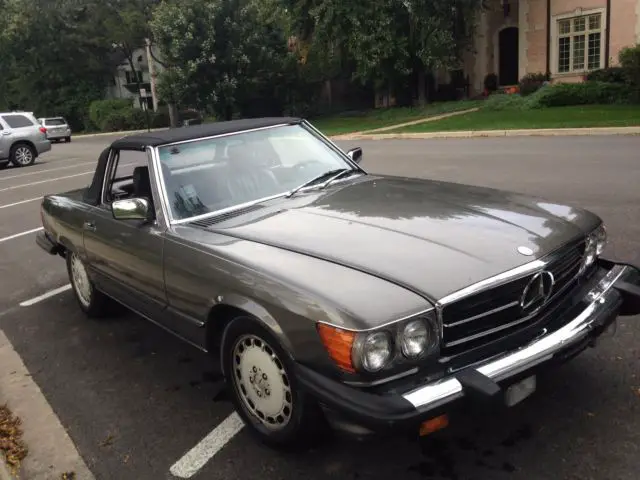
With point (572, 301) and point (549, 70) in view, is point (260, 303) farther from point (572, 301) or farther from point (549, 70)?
point (549, 70)

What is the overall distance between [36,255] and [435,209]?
610 cm

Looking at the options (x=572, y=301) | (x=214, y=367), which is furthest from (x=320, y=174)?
(x=572, y=301)

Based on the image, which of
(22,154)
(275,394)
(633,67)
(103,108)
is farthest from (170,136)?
(103,108)

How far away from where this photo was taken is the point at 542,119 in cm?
1995

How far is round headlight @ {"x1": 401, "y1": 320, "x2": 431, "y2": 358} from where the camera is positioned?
2.59m

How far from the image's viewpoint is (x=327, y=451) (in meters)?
3.18

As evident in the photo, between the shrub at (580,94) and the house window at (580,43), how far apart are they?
12.4 feet

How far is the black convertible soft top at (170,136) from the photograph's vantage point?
4.26 m

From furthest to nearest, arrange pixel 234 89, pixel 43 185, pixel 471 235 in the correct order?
pixel 234 89
pixel 43 185
pixel 471 235

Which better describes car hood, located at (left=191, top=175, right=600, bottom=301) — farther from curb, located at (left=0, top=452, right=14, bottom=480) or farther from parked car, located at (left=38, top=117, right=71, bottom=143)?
parked car, located at (left=38, top=117, right=71, bottom=143)

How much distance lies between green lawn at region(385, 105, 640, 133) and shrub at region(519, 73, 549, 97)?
4509mm

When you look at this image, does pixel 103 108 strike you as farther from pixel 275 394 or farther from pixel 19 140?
pixel 275 394

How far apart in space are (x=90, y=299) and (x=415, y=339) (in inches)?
140

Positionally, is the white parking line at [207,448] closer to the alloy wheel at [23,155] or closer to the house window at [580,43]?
the alloy wheel at [23,155]
